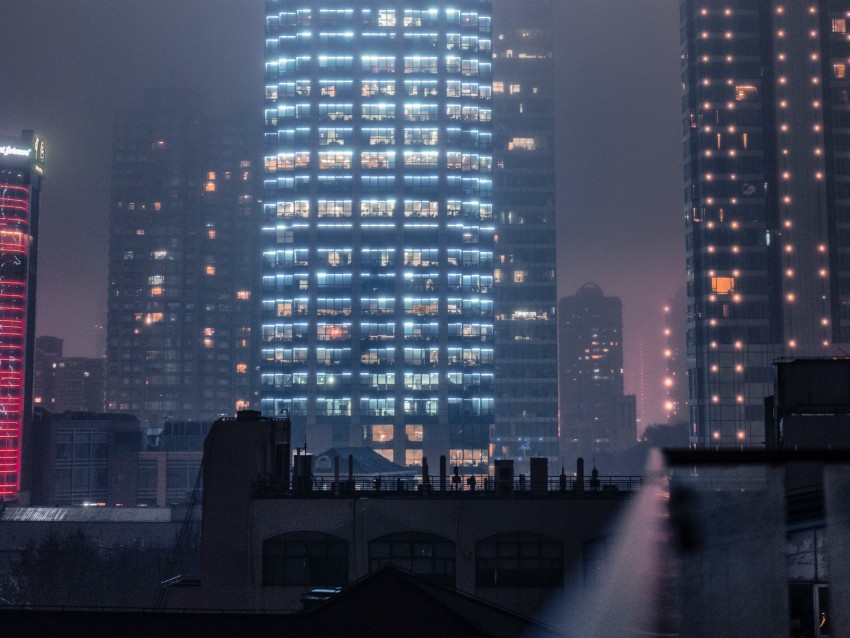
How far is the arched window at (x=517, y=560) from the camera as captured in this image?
201 feet

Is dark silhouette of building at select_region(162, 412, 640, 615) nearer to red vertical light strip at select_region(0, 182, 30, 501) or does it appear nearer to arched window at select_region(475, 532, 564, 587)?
arched window at select_region(475, 532, 564, 587)

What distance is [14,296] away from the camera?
173 meters

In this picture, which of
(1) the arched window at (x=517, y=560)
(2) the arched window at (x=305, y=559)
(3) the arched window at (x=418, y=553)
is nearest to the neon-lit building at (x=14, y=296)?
(2) the arched window at (x=305, y=559)

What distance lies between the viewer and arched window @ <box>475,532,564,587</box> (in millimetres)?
61125

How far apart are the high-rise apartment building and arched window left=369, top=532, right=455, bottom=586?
12391cm

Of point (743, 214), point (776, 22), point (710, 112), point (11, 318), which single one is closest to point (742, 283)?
point (743, 214)

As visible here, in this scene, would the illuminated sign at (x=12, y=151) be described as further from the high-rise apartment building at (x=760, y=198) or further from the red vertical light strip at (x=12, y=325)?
the high-rise apartment building at (x=760, y=198)

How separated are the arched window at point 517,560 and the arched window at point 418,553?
5.23 ft

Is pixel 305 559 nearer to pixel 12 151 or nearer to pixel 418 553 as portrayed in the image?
pixel 418 553

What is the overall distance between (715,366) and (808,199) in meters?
31.3

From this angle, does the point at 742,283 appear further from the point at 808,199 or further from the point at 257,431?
the point at 257,431

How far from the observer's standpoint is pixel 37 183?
186000 millimetres

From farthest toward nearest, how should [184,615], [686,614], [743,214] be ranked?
[743,214]
[184,615]
[686,614]

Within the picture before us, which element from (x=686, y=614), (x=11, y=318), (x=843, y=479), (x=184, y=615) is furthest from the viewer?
(x=11, y=318)
